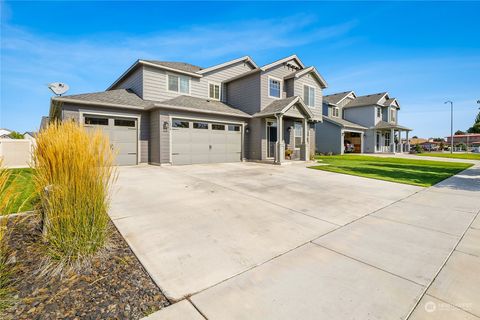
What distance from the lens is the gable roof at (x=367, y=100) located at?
26380mm

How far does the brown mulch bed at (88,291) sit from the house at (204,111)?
8272 millimetres

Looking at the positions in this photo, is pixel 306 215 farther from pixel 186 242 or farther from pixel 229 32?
pixel 229 32

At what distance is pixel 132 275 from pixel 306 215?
3251 millimetres

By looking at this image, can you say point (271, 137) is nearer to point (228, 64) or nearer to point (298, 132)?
point (298, 132)

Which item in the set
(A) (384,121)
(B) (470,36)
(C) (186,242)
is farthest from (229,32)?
(A) (384,121)

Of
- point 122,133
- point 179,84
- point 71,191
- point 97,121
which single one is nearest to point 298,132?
point 179,84

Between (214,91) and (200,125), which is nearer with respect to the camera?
(200,125)

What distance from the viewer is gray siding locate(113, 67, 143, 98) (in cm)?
1330

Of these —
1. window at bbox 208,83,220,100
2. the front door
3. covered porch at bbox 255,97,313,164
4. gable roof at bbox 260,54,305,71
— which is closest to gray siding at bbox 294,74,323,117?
gable roof at bbox 260,54,305,71

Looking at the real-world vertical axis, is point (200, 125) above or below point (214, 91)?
below

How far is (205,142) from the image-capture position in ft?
42.8

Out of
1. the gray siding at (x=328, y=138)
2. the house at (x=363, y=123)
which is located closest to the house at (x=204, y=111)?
the gray siding at (x=328, y=138)

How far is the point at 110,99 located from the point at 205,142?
18.1ft

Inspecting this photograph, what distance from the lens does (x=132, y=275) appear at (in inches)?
92.0
